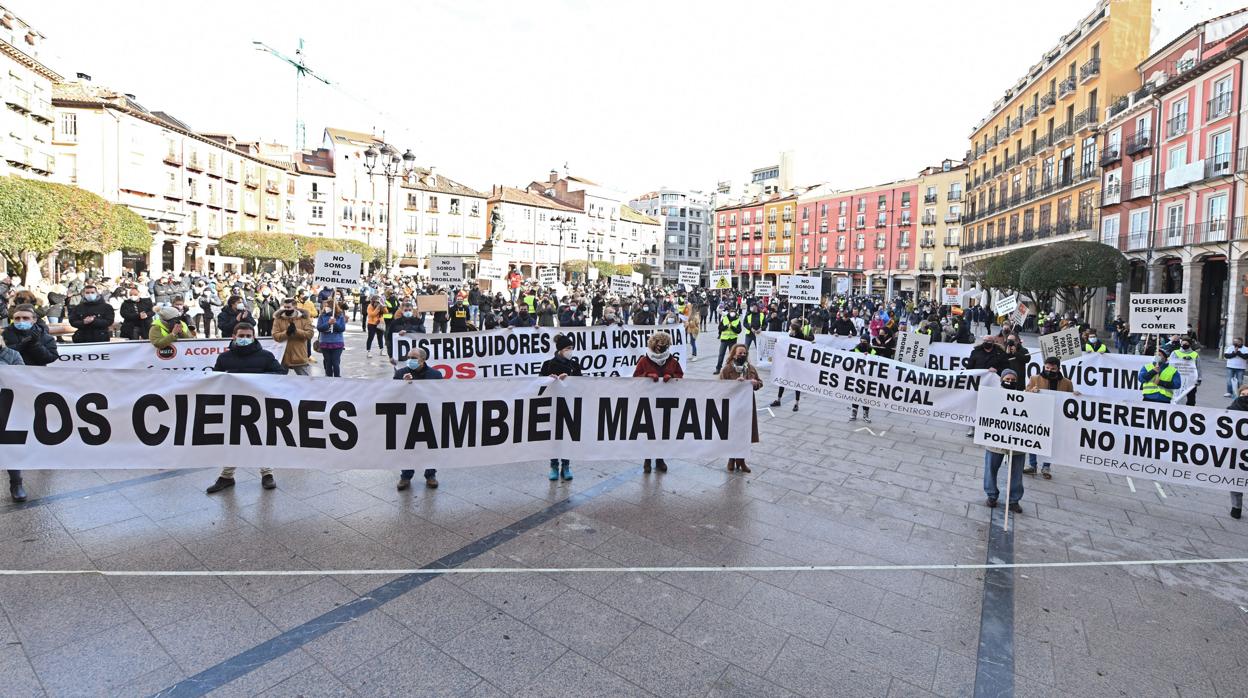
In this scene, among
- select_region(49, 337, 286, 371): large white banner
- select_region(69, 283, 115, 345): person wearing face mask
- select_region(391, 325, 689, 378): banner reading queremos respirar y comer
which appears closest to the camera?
select_region(49, 337, 286, 371): large white banner

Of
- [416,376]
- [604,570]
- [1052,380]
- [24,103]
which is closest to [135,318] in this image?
[416,376]

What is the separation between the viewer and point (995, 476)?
Answer: 7043 mm

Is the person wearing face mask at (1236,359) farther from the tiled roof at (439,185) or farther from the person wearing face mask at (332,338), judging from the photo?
the tiled roof at (439,185)

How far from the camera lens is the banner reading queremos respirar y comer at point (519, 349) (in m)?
10.8

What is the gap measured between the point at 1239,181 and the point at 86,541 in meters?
38.4

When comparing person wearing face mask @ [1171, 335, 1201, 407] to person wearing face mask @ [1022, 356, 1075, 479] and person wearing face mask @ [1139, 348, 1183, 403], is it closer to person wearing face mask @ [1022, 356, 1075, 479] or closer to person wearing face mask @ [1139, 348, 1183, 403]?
person wearing face mask @ [1139, 348, 1183, 403]

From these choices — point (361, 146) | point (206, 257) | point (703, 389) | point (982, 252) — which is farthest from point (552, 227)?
point (703, 389)

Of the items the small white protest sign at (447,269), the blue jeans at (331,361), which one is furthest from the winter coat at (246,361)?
the small white protest sign at (447,269)

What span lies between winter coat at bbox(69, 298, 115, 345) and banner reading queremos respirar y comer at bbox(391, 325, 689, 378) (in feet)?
13.8

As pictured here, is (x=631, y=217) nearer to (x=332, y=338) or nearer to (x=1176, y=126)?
(x=1176, y=126)

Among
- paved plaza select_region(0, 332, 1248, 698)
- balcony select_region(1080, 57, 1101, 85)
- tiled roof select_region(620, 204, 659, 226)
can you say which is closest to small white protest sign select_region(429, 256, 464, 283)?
paved plaza select_region(0, 332, 1248, 698)

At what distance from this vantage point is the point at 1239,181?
2769 centimetres

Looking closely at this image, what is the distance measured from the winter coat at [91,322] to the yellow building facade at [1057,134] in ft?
152

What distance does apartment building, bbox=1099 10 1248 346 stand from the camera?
91.8 feet
